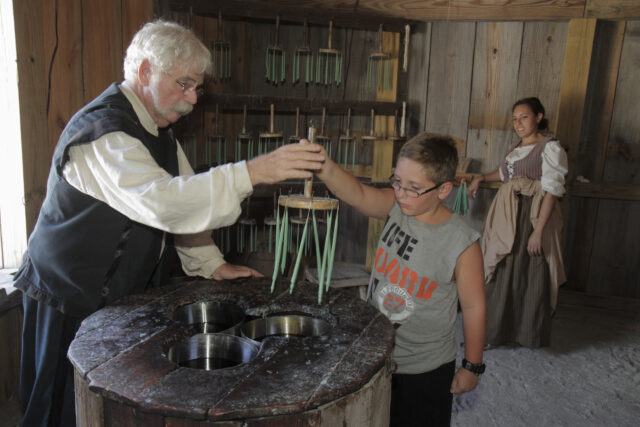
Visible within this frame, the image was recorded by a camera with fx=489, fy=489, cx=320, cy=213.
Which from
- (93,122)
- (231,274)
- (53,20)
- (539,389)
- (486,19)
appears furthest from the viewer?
(486,19)

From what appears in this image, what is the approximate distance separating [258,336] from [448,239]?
2.49 feet

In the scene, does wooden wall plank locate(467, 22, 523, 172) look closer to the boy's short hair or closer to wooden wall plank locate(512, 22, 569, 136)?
wooden wall plank locate(512, 22, 569, 136)

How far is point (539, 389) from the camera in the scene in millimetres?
3137

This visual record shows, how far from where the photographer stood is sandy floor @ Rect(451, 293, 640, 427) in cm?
284

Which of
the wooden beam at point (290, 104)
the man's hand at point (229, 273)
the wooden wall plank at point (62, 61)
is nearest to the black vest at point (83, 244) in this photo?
the man's hand at point (229, 273)

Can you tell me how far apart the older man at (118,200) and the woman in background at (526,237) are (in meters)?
2.25

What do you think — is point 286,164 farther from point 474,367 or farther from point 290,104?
point 290,104

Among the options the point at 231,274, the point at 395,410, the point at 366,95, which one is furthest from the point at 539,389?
the point at 366,95

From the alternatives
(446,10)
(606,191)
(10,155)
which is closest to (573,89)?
(606,191)

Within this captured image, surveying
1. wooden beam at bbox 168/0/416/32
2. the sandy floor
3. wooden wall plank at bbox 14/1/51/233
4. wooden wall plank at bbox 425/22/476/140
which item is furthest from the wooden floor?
wooden beam at bbox 168/0/416/32

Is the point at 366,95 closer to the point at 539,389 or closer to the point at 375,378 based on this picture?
the point at 539,389

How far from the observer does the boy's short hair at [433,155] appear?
1.78 meters

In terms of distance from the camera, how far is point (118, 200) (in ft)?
4.89

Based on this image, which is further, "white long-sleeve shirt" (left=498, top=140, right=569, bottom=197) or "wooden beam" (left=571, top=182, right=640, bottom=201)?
"wooden beam" (left=571, top=182, right=640, bottom=201)
